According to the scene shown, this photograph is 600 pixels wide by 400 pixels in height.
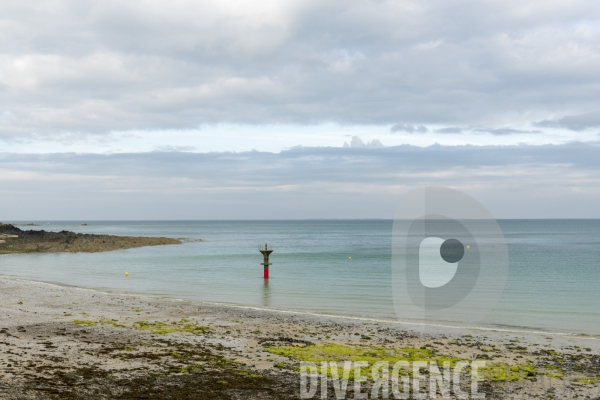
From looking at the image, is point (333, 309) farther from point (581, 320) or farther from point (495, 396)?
point (495, 396)

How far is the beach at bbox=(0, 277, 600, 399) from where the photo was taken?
11.2 meters

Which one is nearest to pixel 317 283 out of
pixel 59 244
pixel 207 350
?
pixel 207 350

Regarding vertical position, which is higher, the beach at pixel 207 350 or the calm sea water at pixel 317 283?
the beach at pixel 207 350

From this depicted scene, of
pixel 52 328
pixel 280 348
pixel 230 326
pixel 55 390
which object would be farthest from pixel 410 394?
pixel 52 328

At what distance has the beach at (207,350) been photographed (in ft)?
36.9

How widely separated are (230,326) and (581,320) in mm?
15639

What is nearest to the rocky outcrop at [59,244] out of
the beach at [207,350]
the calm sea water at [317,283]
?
the calm sea water at [317,283]

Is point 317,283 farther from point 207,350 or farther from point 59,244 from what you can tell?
point 59,244

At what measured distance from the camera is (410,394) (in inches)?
450

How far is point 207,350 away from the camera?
1504 centimetres

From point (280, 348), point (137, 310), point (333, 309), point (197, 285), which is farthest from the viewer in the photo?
point (197, 285)

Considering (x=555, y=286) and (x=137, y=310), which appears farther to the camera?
(x=555, y=286)

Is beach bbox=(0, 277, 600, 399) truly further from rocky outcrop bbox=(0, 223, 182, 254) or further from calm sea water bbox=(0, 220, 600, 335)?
rocky outcrop bbox=(0, 223, 182, 254)

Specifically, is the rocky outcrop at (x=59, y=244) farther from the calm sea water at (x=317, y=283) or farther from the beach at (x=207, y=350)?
the beach at (x=207, y=350)
